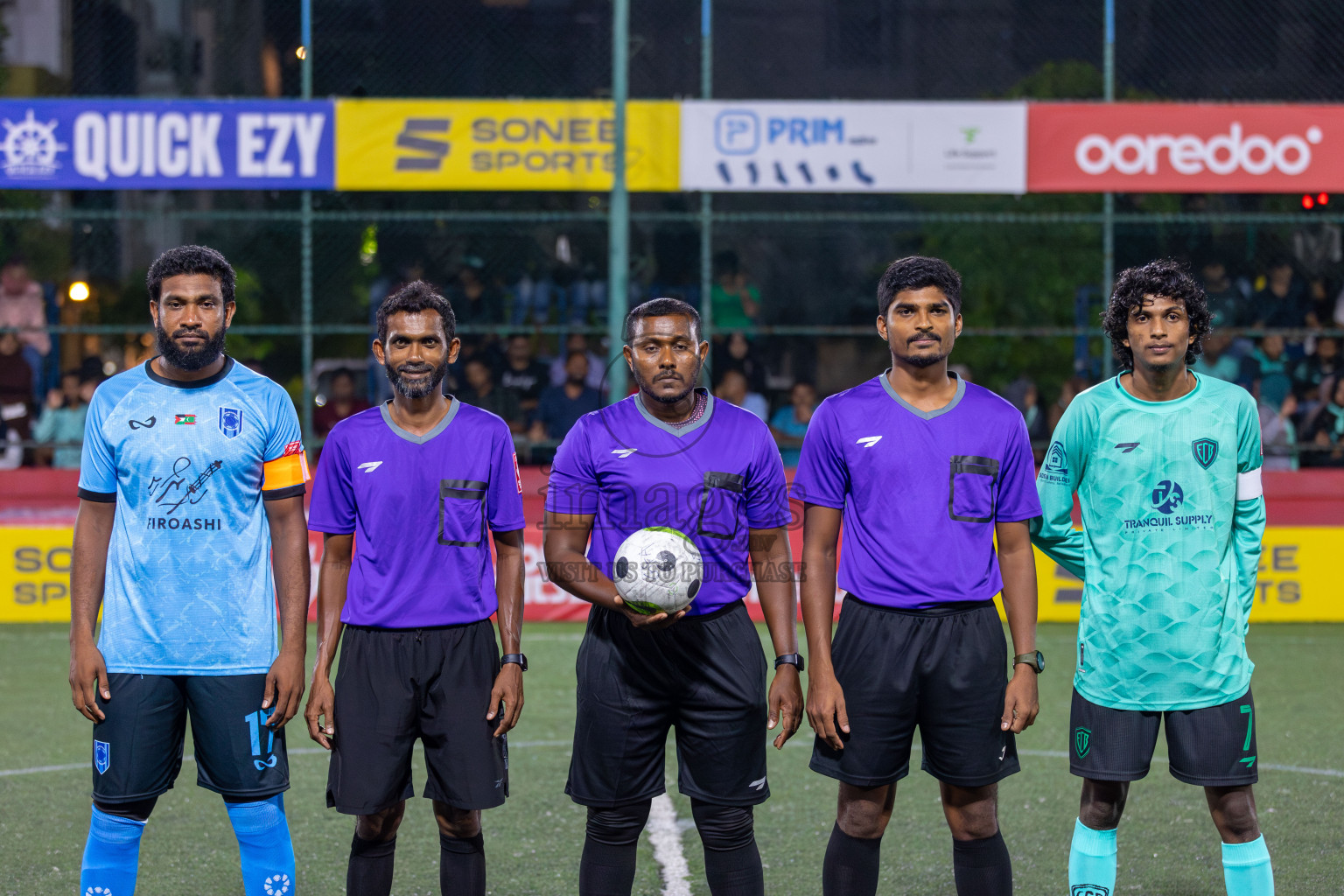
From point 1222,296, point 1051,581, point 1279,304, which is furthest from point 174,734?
point 1279,304

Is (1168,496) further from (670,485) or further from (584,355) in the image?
(584,355)

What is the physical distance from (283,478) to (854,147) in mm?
9740

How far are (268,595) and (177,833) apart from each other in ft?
6.68

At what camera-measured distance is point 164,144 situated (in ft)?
41.6

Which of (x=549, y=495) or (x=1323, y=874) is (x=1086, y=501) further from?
(x=1323, y=874)

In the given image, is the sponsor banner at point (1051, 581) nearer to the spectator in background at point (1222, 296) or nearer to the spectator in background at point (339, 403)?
the spectator in background at point (339, 403)

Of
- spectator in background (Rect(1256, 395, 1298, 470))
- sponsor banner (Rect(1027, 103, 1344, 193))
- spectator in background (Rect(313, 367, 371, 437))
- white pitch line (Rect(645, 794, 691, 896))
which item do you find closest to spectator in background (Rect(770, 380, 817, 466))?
sponsor banner (Rect(1027, 103, 1344, 193))

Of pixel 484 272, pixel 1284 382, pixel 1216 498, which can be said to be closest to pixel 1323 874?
pixel 1216 498

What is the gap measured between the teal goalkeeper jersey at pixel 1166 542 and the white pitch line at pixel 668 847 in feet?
5.31

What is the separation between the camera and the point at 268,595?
13.0 ft

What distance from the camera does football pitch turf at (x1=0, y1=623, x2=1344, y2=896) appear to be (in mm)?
4934

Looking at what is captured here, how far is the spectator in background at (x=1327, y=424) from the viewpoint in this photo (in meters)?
13.3

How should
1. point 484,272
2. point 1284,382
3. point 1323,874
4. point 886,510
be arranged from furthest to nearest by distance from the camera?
point 484,272 < point 1284,382 < point 1323,874 < point 886,510

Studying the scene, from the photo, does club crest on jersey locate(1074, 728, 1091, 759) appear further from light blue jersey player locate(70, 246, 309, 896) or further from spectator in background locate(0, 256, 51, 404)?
spectator in background locate(0, 256, 51, 404)
